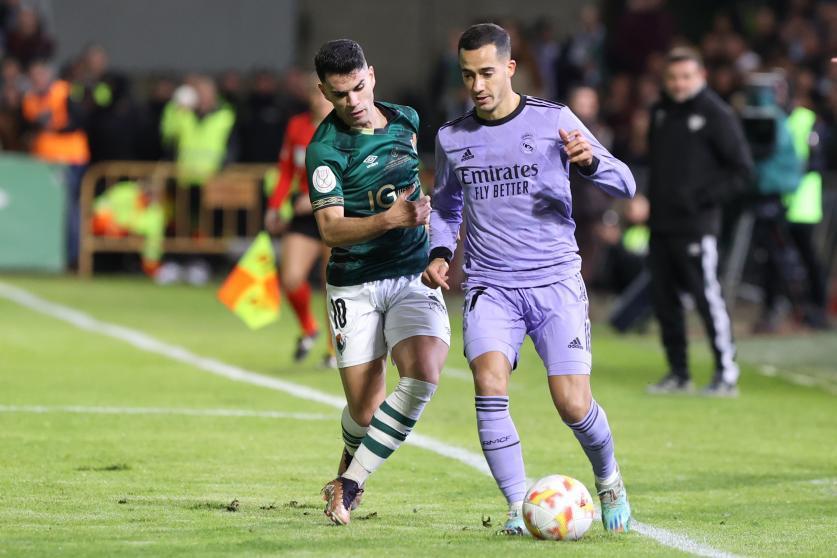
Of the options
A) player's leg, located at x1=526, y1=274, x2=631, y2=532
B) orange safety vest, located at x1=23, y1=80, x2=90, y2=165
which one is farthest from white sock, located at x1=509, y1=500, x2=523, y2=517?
orange safety vest, located at x1=23, y1=80, x2=90, y2=165

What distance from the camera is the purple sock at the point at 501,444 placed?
677 cm

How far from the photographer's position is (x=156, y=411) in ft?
35.0

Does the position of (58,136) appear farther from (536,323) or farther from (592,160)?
(592,160)

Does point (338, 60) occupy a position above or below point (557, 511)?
above

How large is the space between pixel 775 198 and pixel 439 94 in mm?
8981

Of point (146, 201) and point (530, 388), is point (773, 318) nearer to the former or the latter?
point (530, 388)

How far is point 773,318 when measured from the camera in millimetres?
16812

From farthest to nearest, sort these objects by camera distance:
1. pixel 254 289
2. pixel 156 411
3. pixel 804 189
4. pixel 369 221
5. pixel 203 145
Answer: pixel 203 145 < pixel 804 189 < pixel 254 289 < pixel 156 411 < pixel 369 221

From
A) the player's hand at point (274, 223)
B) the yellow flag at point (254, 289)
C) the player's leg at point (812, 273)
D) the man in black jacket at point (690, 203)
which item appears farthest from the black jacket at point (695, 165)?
the player's leg at point (812, 273)

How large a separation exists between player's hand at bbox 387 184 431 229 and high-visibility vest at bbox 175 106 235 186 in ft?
51.3

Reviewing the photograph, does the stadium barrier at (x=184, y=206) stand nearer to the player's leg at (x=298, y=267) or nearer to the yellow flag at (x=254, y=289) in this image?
the yellow flag at (x=254, y=289)

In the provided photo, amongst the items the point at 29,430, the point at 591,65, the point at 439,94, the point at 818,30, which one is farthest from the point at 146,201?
the point at 29,430

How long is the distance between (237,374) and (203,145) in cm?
987

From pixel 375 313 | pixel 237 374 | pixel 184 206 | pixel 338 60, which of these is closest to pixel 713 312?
pixel 237 374
